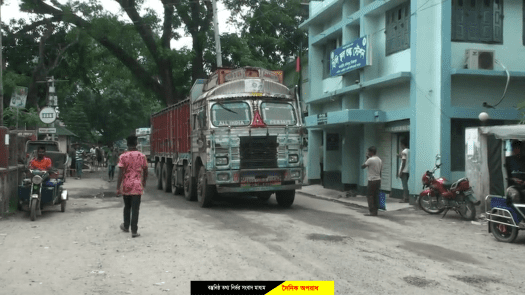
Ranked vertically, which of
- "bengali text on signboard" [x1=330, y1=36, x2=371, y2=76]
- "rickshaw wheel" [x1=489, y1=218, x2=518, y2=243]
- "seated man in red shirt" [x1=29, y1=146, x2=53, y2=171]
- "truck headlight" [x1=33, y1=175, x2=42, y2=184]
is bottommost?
"rickshaw wheel" [x1=489, y1=218, x2=518, y2=243]

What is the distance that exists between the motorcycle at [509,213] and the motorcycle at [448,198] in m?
2.86

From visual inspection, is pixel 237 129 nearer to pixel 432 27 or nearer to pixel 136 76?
pixel 432 27

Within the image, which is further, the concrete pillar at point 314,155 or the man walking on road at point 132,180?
the concrete pillar at point 314,155

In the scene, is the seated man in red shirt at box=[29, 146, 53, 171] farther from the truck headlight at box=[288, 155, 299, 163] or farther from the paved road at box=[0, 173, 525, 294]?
the truck headlight at box=[288, 155, 299, 163]

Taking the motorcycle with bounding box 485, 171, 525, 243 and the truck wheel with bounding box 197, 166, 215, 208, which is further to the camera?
the truck wheel with bounding box 197, 166, 215, 208

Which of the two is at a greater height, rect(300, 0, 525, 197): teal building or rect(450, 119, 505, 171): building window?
rect(300, 0, 525, 197): teal building

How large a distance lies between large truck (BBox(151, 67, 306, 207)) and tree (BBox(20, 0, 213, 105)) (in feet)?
43.3

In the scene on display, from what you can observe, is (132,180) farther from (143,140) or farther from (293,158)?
(143,140)

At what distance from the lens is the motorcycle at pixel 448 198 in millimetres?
13203

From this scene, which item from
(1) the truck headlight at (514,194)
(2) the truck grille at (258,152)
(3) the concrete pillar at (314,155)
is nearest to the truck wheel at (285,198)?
(2) the truck grille at (258,152)

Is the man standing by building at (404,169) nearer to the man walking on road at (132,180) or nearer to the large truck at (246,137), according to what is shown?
the large truck at (246,137)

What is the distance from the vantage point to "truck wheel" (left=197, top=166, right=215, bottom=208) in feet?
48.2

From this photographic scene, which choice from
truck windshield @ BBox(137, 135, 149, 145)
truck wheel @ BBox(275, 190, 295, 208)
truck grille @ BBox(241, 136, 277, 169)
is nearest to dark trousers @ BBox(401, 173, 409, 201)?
truck wheel @ BBox(275, 190, 295, 208)

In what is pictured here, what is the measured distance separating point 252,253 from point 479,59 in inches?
415
